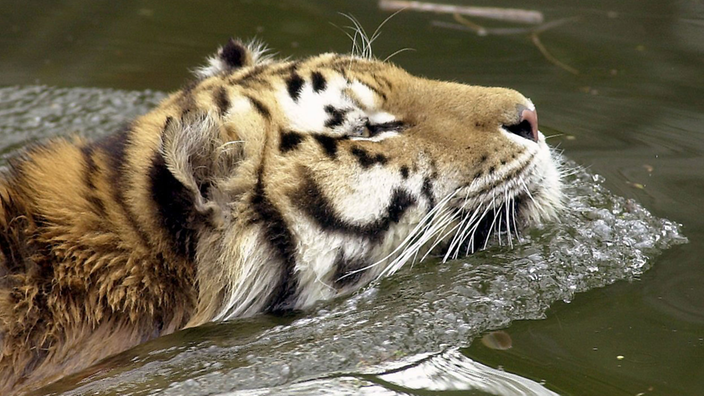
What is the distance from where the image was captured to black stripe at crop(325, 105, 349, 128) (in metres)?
2.90

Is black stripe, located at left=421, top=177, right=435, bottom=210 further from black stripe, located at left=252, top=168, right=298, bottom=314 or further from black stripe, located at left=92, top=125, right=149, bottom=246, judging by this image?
black stripe, located at left=92, top=125, right=149, bottom=246

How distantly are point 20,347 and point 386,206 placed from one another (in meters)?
1.16

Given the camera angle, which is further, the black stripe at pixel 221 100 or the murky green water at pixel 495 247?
the black stripe at pixel 221 100

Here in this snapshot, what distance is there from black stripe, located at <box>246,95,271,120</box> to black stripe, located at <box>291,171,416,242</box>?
0.76ft

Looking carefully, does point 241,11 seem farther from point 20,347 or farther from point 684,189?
point 20,347

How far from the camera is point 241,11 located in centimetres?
639

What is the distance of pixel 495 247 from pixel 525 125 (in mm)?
493

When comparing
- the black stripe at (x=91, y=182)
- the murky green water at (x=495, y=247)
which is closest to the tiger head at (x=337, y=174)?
the murky green water at (x=495, y=247)

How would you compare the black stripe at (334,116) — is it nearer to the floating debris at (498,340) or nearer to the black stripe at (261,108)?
the black stripe at (261,108)

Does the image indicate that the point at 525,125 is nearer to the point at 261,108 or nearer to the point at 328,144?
the point at 328,144

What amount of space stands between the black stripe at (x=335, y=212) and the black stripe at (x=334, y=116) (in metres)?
0.20

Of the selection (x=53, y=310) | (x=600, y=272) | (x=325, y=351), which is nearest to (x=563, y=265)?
(x=600, y=272)

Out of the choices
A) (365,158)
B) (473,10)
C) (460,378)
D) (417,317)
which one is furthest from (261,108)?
(473,10)

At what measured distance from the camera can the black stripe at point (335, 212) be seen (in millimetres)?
2796
